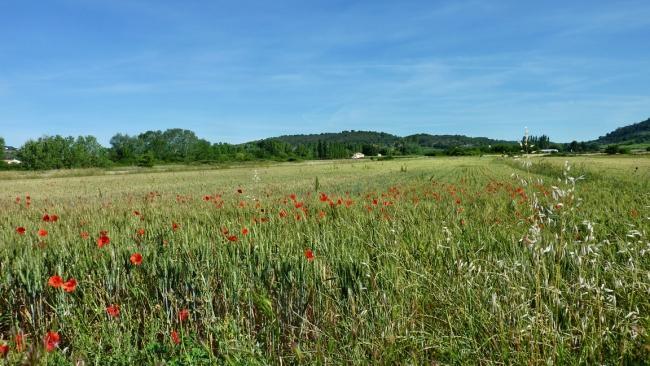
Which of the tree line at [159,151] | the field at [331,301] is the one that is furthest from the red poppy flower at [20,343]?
the tree line at [159,151]

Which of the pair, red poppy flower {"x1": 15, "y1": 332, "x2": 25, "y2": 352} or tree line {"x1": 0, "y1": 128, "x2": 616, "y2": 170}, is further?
tree line {"x1": 0, "y1": 128, "x2": 616, "y2": 170}

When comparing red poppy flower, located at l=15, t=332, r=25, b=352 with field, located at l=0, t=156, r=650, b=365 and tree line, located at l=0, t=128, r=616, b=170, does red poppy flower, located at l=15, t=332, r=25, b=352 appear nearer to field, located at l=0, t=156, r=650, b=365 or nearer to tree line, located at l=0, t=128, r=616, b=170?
field, located at l=0, t=156, r=650, b=365

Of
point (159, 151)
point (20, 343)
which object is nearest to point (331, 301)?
point (20, 343)

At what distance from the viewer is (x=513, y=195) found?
30.6ft

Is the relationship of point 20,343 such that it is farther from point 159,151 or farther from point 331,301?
point 159,151

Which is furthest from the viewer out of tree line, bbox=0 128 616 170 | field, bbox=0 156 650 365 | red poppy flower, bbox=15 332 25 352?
tree line, bbox=0 128 616 170

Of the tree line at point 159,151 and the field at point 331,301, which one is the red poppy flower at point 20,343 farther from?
the tree line at point 159,151

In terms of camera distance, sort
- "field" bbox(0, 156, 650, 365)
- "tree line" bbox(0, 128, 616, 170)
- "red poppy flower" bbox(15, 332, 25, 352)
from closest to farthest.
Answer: "red poppy flower" bbox(15, 332, 25, 352) < "field" bbox(0, 156, 650, 365) < "tree line" bbox(0, 128, 616, 170)

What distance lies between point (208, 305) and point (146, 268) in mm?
918

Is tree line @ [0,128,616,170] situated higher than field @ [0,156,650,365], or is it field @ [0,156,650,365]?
tree line @ [0,128,616,170]

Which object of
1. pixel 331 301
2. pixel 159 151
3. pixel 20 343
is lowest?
pixel 331 301

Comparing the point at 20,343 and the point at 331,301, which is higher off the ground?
the point at 20,343

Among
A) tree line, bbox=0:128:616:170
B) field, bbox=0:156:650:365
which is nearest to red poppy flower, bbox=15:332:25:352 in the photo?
field, bbox=0:156:650:365

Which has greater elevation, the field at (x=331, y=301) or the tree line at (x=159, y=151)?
the tree line at (x=159, y=151)
